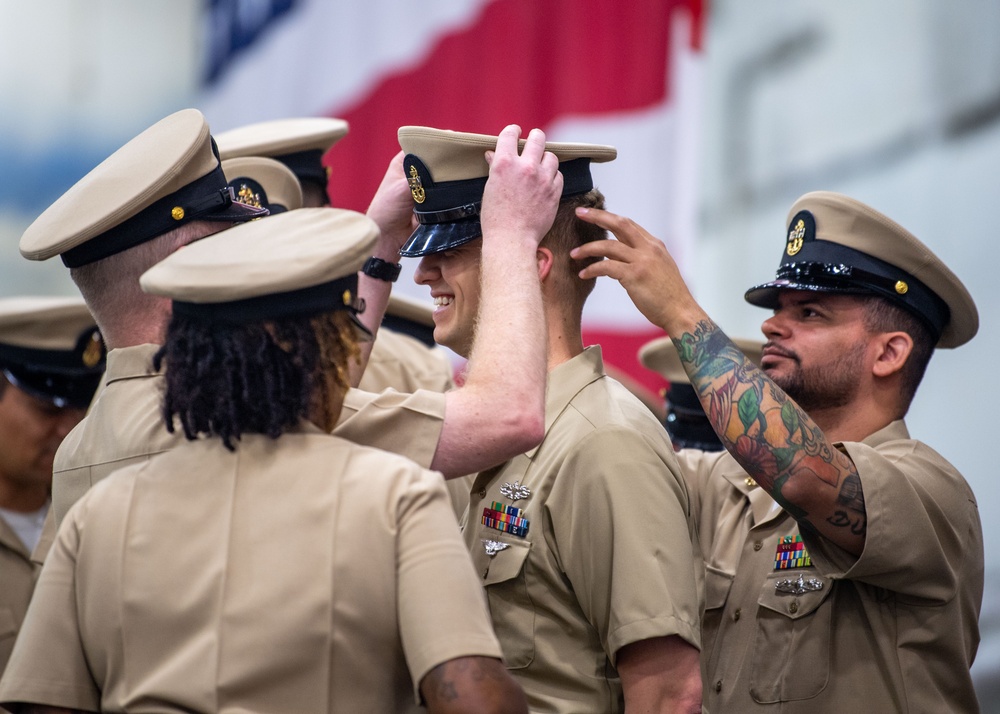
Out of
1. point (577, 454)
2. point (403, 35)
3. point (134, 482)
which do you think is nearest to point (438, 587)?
point (134, 482)

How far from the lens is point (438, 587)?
55.3 inches

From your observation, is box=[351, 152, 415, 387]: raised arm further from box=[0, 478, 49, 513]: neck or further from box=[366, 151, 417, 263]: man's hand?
box=[0, 478, 49, 513]: neck

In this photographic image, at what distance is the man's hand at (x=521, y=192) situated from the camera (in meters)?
1.91

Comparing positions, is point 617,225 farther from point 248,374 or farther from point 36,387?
point 36,387

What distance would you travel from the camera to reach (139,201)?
6.16 ft

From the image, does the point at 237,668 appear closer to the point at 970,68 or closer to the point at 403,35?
the point at 970,68

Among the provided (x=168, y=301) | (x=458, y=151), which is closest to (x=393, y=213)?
(x=458, y=151)

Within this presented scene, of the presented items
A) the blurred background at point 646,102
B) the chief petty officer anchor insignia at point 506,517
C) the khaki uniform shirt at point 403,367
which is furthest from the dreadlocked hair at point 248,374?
the blurred background at point 646,102

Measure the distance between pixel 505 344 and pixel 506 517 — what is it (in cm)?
41

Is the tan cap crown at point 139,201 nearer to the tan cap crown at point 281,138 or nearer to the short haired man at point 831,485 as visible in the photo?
the short haired man at point 831,485

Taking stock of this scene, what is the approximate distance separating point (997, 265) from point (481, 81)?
239 centimetres

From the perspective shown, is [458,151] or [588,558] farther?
[458,151]

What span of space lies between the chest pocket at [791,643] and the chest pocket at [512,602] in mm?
678

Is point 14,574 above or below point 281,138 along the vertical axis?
below
